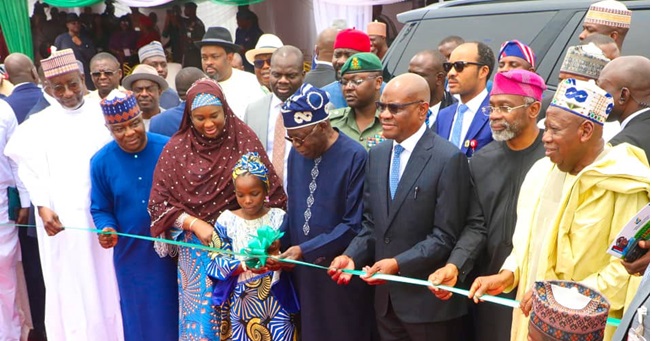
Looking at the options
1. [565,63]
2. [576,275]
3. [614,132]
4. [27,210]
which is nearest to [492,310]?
[576,275]

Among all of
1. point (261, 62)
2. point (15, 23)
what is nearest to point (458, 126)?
point (261, 62)

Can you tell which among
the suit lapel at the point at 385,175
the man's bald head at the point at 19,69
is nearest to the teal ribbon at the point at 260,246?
the suit lapel at the point at 385,175

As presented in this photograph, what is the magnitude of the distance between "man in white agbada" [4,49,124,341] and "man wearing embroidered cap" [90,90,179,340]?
0.31m

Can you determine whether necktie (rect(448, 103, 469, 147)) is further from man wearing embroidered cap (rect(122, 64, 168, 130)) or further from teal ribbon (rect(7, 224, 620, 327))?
man wearing embroidered cap (rect(122, 64, 168, 130))

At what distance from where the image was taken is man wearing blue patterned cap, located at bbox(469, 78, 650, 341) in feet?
9.91

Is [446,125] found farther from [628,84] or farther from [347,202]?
[628,84]

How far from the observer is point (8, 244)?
581cm

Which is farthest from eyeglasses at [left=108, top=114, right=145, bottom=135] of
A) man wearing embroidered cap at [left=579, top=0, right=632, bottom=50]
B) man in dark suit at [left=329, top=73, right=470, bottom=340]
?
man wearing embroidered cap at [left=579, top=0, right=632, bottom=50]

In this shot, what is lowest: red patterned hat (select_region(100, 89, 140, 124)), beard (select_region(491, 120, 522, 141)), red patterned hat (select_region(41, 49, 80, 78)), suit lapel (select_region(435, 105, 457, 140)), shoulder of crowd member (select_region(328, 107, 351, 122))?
suit lapel (select_region(435, 105, 457, 140))

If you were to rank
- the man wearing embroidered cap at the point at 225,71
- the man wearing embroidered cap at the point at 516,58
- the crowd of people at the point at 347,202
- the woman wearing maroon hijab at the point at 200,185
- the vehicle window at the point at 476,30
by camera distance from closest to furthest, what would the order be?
the crowd of people at the point at 347,202 → the woman wearing maroon hijab at the point at 200,185 → the man wearing embroidered cap at the point at 516,58 → the vehicle window at the point at 476,30 → the man wearing embroidered cap at the point at 225,71

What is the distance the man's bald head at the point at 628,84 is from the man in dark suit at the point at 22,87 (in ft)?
16.2

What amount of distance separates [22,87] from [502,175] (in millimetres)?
4783

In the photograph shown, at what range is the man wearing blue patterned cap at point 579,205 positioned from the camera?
302 cm

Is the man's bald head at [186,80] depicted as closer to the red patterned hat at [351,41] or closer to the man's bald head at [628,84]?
the red patterned hat at [351,41]
